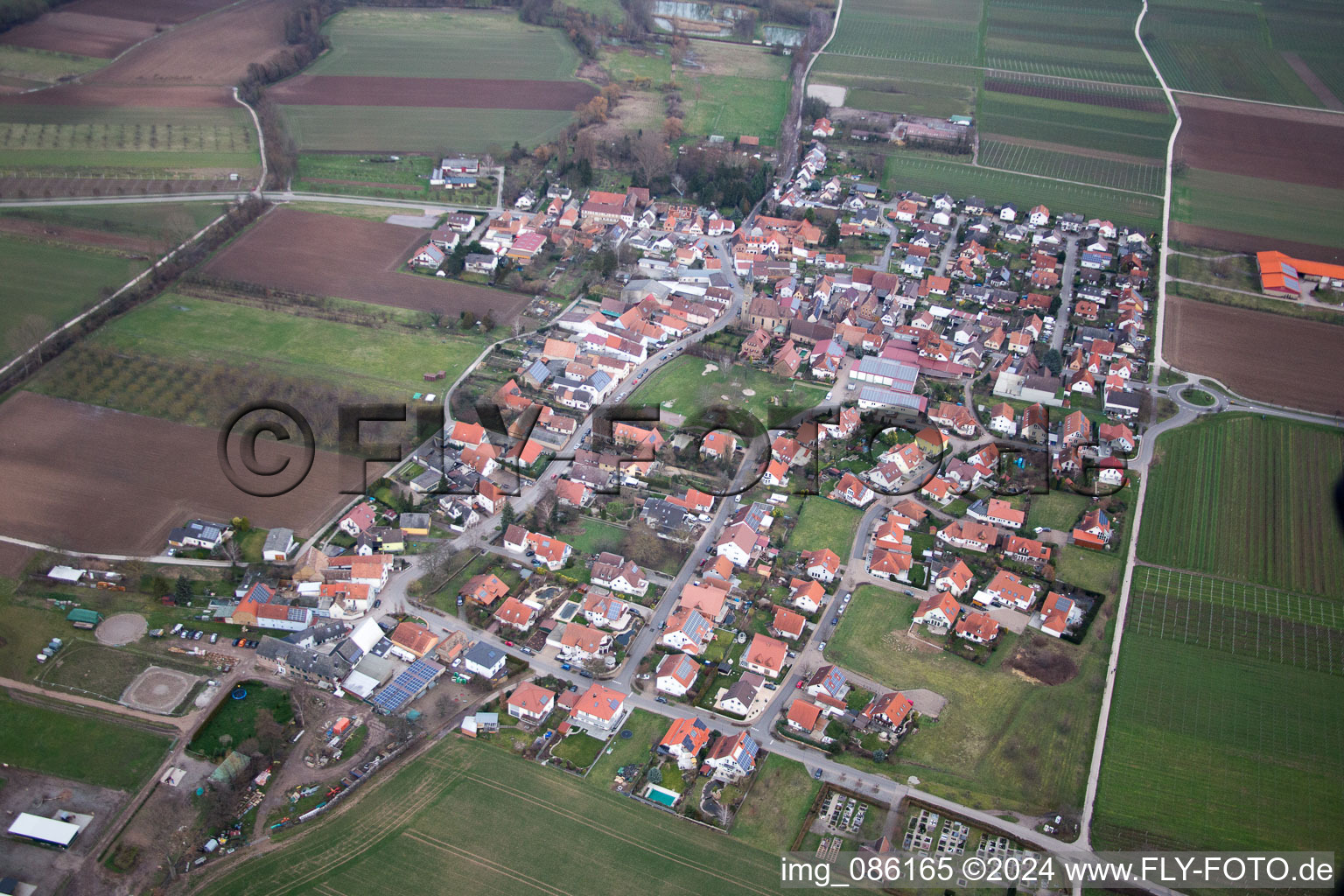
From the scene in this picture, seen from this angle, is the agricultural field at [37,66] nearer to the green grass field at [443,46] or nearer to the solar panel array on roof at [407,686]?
the green grass field at [443,46]

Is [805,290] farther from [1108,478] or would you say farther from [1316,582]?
[1316,582]

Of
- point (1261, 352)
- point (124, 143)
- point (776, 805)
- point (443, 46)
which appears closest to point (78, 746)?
point (776, 805)

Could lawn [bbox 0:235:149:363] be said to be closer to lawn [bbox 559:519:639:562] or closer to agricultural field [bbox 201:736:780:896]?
lawn [bbox 559:519:639:562]

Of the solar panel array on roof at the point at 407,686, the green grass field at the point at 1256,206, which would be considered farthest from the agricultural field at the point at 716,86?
the solar panel array on roof at the point at 407,686

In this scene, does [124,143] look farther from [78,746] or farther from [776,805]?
[776,805]

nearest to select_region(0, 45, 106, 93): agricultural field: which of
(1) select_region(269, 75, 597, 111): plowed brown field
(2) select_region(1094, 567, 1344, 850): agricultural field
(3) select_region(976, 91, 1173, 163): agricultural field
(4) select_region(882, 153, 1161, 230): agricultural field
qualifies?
(1) select_region(269, 75, 597, 111): plowed brown field

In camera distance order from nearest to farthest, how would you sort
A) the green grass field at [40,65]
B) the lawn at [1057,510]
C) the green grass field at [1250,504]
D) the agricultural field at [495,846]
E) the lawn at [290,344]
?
the agricultural field at [495,846], the green grass field at [1250,504], the lawn at [1057,510], the lawn at [290,344], the green grass field at [40,65]
